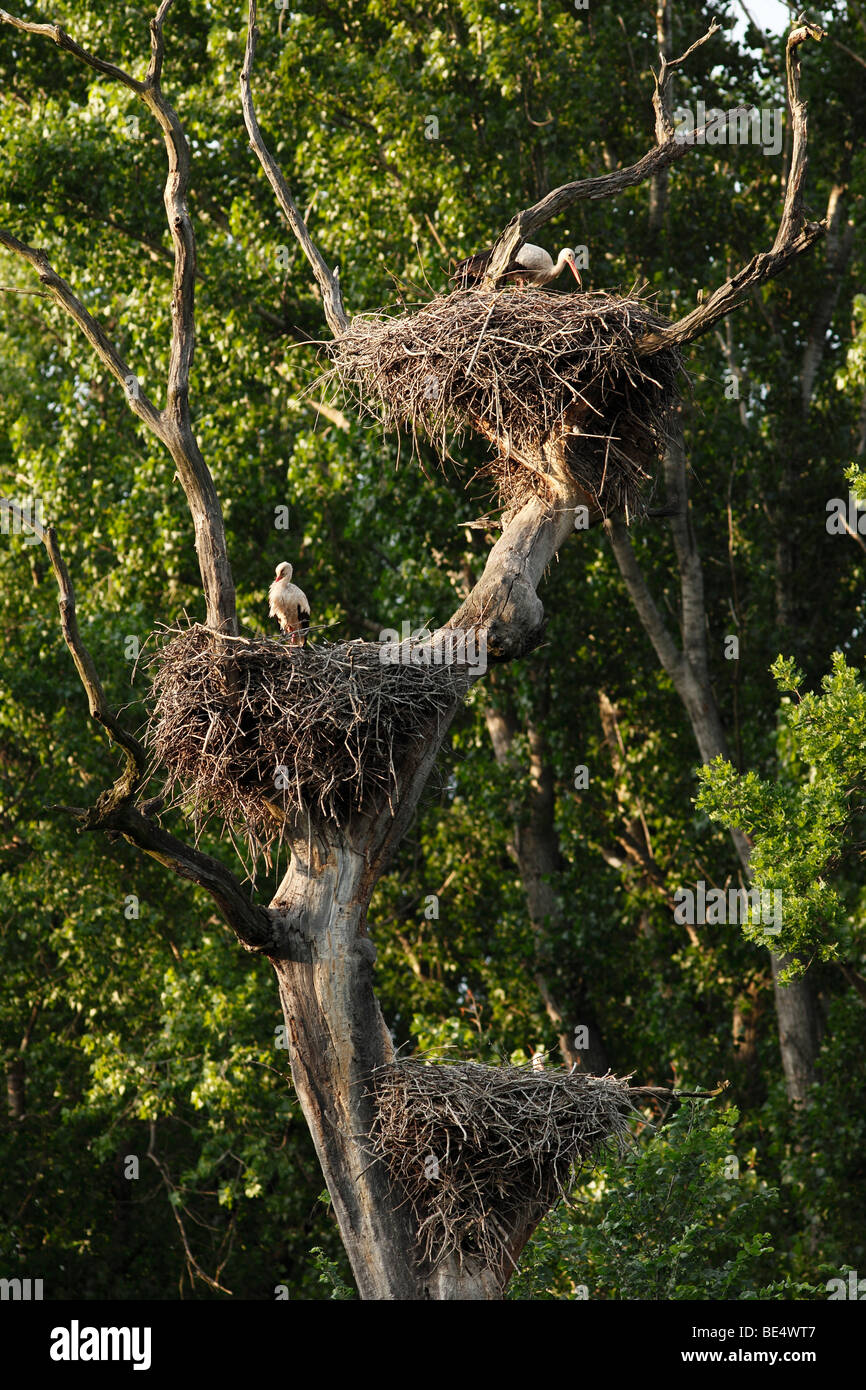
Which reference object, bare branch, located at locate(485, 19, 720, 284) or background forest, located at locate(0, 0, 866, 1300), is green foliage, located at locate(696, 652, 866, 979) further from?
background forest, located at locate(0, 0, 866, 1300)

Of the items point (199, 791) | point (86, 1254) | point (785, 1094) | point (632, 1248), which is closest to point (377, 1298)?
point (199, 791)

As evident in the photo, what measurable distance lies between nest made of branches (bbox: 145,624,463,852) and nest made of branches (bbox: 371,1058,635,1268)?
1.23m

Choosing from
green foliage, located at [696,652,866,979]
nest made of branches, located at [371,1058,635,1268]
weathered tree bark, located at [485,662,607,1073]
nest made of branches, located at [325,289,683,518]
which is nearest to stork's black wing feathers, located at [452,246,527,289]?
nest made of branches, located at [325,289,683,518]

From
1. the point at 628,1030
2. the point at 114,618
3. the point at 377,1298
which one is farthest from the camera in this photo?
the point at 628,1030

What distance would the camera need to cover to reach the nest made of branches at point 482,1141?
6098 millimetres

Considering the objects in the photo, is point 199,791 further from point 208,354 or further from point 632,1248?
point 208,354

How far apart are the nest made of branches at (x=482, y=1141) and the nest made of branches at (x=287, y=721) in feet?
4.02

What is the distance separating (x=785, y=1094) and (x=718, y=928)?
2069 mm

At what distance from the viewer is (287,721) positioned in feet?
20.3

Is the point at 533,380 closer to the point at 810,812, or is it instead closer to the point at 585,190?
the point at 585,190

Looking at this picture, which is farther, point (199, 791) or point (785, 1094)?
point (785, 1094)

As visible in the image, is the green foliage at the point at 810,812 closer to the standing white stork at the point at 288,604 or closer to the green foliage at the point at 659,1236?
the green foliage at the point at 659,1236

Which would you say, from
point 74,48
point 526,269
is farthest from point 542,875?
point 74,48

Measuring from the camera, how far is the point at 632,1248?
8570mm
